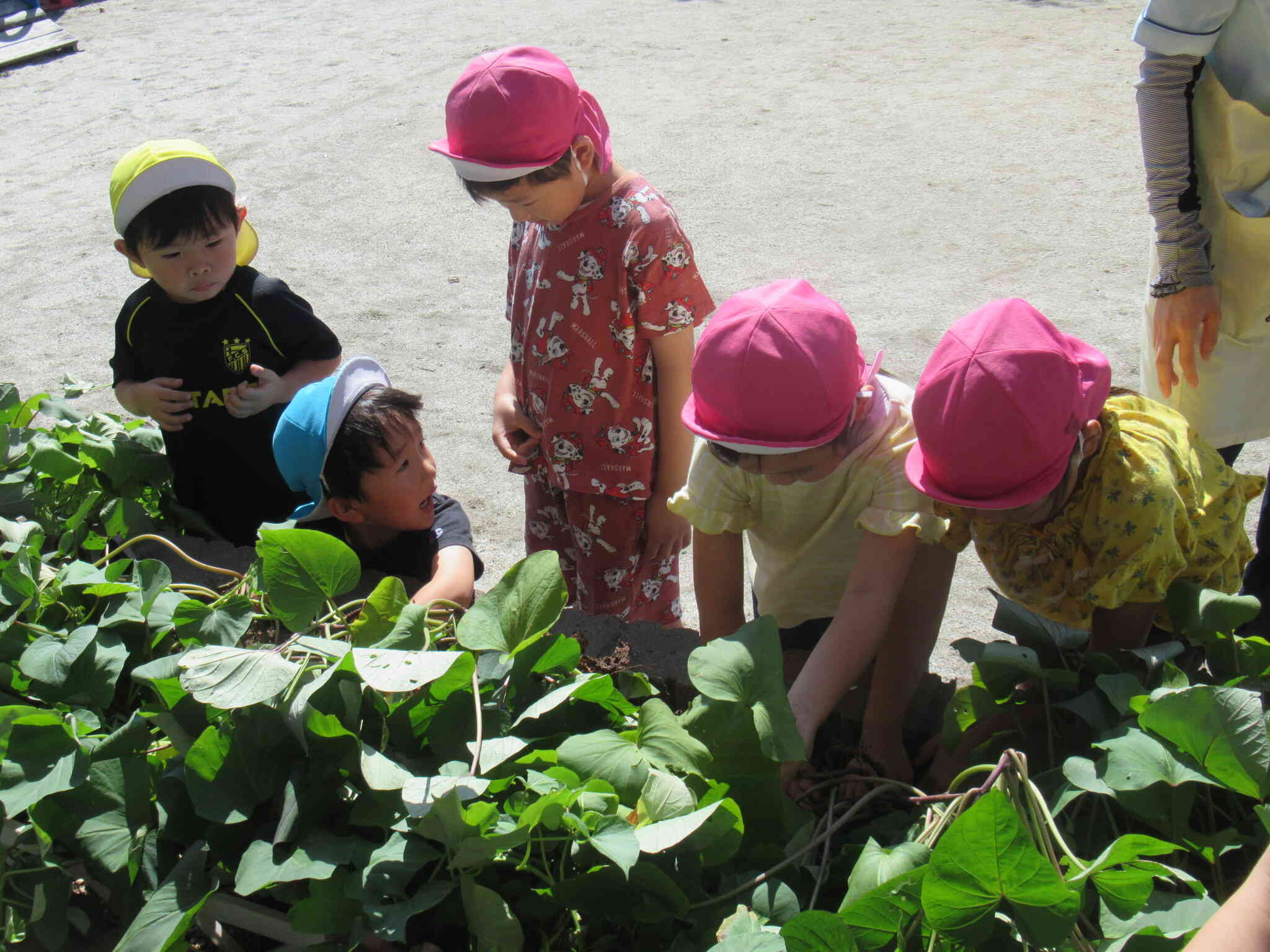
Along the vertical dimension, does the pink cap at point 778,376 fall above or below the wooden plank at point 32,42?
above

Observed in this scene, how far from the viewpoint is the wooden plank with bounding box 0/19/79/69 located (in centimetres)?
905

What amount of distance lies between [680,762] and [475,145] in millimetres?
1217

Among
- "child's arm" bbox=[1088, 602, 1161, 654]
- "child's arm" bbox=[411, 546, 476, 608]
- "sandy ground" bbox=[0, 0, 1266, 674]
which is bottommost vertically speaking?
"sandy ground" bbox=[0, 0, 1266, 674]

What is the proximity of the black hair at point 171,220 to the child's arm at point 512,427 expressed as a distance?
0.67 m

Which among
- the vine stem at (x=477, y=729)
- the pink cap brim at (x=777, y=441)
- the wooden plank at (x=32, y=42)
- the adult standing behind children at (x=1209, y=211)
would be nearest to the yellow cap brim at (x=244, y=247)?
the pink cap brim at (x=777, y=441)

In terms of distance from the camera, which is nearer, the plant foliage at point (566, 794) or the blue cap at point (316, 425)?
the plant foliage at point (566, 794)

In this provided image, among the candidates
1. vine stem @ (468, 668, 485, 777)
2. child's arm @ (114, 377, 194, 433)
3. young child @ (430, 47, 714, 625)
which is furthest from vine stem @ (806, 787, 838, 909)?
child's arm @ (114, 377, 194, 433)

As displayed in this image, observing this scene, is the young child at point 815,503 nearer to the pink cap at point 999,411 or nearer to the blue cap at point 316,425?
the pink cap at point 999,411

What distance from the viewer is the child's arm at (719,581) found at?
178cm

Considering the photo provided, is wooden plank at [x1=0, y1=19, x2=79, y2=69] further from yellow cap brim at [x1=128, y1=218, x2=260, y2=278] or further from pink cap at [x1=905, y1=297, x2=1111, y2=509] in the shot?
pink cap at [x1=905, y1=297, x2=1111, y2=509]

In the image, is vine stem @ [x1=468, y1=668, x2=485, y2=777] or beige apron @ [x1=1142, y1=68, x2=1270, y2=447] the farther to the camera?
beige apron @ [x1=1142, y1=68, x2=1270, y2=447]

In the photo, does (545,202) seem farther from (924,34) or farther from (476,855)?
(924,34)

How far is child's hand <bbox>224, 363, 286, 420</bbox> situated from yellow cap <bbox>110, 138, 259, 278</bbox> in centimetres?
38

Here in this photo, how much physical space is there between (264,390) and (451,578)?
0.70 metres
